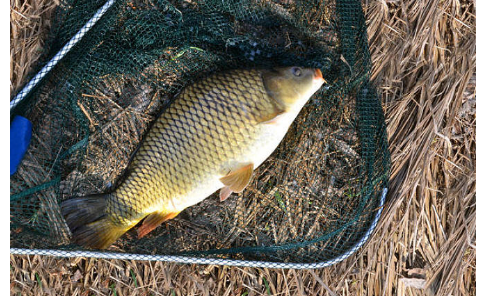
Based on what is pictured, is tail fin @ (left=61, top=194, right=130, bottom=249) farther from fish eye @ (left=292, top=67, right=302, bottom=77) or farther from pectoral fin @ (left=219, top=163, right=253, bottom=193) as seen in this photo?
fish eye @ (left=292, top=67, right=302, bottom=77)

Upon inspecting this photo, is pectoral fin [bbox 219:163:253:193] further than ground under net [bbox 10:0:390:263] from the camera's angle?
No

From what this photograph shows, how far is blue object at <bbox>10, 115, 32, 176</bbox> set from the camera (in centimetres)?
207

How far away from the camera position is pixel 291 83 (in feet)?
6.11

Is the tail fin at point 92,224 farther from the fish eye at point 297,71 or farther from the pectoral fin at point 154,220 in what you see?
the fish eye at point 297,71

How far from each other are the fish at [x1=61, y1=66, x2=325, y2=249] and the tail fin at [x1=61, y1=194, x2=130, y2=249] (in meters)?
0.08

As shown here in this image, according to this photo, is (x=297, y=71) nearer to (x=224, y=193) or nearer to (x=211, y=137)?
(x=211, y=137)

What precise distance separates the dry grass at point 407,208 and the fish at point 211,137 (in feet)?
1.79

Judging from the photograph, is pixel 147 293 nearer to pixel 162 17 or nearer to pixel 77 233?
pixel 77 233

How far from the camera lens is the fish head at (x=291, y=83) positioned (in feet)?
6.10

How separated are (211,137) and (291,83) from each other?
0.44 m

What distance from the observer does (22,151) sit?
2109 mm

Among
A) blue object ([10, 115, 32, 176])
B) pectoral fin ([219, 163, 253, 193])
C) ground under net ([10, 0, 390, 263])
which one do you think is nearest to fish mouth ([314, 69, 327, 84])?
ground under net ([10, 0, 390, 263])

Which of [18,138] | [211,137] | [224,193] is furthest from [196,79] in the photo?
[18,138]
